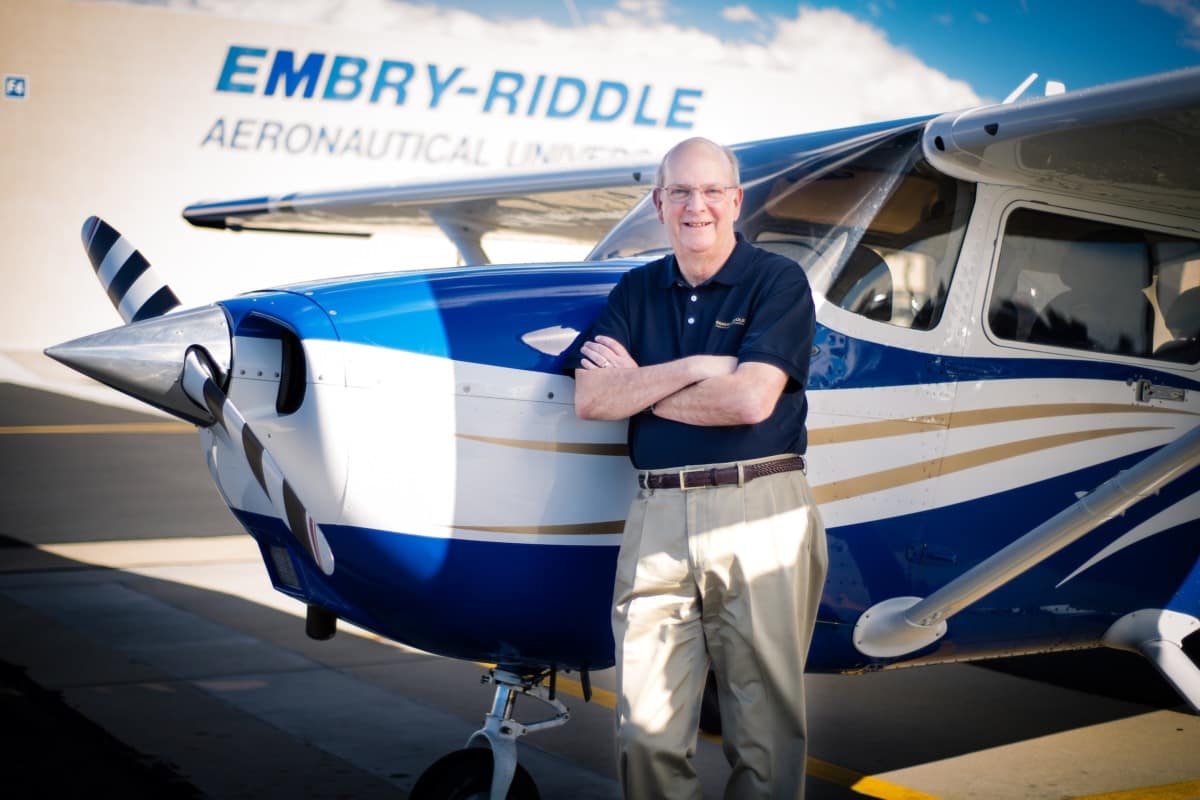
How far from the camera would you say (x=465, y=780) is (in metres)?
3.05

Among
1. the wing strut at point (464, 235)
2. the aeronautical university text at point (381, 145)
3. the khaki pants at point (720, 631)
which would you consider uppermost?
the aeronautical university text at point (381, 145)

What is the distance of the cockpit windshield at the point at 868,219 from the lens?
3398 millimetres

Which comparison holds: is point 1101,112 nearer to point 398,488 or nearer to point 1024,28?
point 398,488

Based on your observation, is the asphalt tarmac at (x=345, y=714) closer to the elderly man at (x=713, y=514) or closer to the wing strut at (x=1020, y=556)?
the wing strut at (x=1020, y=556)

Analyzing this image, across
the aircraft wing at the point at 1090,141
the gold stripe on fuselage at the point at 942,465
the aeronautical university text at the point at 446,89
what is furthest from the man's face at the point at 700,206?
the aeronautical university text at the point at 446,89

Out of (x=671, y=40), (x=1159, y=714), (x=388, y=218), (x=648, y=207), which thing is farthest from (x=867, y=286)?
(x=671, y=40)

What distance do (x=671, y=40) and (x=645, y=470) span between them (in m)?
27.5

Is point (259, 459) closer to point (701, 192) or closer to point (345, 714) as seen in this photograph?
point (701, 192)

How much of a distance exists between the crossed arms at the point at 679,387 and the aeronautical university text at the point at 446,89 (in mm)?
21390

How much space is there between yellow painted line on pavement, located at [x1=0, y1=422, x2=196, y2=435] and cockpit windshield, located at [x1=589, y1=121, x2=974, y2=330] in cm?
1013

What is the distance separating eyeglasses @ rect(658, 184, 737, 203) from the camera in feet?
9.20

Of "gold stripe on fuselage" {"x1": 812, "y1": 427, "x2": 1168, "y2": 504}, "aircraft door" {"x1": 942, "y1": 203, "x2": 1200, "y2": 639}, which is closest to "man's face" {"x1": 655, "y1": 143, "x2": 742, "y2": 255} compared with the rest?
"gold stripe on fuselage" {"x1": 812, "y1": 427, "x2": 1168, "y2": 504}

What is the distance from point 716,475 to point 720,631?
0.37m

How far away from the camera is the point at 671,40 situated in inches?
1133
